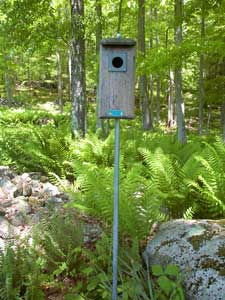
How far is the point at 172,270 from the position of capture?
2955 mm

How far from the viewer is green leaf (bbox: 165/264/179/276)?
2941mm

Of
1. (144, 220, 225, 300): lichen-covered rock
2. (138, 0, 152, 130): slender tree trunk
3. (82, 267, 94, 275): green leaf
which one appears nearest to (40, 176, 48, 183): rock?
(144, 220, 225, 300): lichen-covered rock

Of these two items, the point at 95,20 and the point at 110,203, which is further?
the point at 95,20

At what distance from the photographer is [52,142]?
7.06 meters

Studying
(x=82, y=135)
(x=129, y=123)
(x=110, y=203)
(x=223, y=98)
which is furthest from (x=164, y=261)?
(x=129, y=123)

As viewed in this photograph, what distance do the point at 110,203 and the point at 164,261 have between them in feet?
2.98

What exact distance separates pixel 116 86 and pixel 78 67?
4792 mm

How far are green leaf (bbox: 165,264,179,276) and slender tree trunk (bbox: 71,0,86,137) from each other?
5.13 m

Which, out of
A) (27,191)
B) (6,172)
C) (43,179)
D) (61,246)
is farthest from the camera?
(6,172)

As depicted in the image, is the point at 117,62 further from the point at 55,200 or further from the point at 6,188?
the point at 6,188

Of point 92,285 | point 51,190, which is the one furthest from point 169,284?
point 51,190

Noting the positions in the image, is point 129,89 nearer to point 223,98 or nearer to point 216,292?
point 216,292

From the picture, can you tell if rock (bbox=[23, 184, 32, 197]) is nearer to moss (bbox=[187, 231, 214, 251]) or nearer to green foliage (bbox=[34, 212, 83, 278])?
green foliage (bbox=[34, 212, 83, 278])

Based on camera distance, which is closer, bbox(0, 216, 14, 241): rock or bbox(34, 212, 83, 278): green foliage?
bbox(34, 212, 83, 278): green foliage
